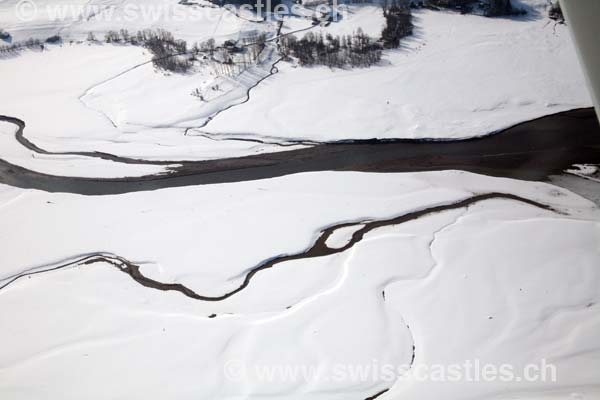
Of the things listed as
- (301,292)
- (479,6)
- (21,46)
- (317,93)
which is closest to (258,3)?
(317,93)

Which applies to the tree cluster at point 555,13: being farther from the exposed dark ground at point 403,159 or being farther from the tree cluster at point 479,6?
the exposed dark ground at point 403,159

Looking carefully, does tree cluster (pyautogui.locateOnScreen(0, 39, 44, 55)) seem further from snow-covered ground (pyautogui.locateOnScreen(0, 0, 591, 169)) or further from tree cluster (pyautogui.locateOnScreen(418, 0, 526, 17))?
tree cluster (pyautogui.locateOnScreen(418, 0, 526, 17))

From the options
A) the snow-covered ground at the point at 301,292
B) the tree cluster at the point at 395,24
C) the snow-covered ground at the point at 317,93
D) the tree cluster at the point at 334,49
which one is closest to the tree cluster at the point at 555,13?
the snow-covered ground at the point at 317,93

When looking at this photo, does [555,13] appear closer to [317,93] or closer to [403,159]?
[317,93]

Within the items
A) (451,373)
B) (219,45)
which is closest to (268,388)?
(451,373)

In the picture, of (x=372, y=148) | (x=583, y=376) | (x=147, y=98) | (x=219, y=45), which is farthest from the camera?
(x=219, y=45)

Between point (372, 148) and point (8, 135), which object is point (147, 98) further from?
point (372, 148)
